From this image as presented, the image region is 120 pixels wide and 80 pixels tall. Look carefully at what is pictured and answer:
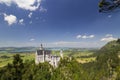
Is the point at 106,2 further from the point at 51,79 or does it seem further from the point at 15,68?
the point at 51,79

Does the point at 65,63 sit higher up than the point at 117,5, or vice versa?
the point at 117,5

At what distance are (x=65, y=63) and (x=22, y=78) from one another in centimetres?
7631

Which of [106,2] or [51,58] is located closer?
[106,2]

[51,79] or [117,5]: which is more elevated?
[117,5]

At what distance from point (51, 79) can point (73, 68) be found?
41.6 feet

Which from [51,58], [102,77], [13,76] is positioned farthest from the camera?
[51,58]

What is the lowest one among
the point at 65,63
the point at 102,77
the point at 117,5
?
the point at 102,77

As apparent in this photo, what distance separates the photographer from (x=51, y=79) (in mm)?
96438

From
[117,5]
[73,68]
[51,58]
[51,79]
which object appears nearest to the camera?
[117,5]

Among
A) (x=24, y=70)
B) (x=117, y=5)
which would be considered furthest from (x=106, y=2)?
(x=24, y=70)

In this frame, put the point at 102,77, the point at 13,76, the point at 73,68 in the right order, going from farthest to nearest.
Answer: the point at 102,77
the point at 73,68
the point at 13,76

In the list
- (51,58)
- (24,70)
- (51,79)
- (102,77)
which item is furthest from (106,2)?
(51,58)

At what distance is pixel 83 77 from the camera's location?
4031 inches

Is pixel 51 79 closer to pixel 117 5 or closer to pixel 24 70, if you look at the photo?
pixel 24 70
